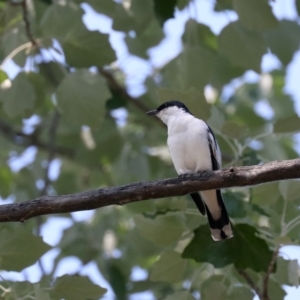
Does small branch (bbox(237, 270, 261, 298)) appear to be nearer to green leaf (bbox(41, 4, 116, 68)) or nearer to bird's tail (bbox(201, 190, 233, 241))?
bird's tail (bbox(201, 190, 233, 241))

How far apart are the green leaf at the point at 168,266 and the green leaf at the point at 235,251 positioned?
0.44ft

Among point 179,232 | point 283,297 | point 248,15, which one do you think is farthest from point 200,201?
point 248,15

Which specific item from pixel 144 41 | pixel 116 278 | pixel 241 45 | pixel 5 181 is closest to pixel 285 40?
pixel 241 45

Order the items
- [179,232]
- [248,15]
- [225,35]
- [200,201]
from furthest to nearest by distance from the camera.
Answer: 1. [225,35]
2. [248,15]
3. [200,201]
4. [179,232]

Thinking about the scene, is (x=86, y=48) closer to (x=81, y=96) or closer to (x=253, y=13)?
(x=81, y=96)

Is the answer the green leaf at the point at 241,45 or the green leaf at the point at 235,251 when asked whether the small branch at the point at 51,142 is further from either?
the green leaf at the point at 235,251

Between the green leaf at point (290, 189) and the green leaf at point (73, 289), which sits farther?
the green leaf at point (290, 189)

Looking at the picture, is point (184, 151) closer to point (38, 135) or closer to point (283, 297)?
point (283, 297)

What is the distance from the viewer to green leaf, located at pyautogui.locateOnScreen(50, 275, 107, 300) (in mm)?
3648

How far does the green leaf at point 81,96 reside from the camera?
4902 mm

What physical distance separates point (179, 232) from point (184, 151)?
965 millimetres

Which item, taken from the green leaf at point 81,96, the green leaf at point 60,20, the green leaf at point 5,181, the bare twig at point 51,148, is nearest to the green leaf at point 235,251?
the green leaf at point 81,96

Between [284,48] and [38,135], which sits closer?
[284,48]

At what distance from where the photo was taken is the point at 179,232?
4.02 meters
